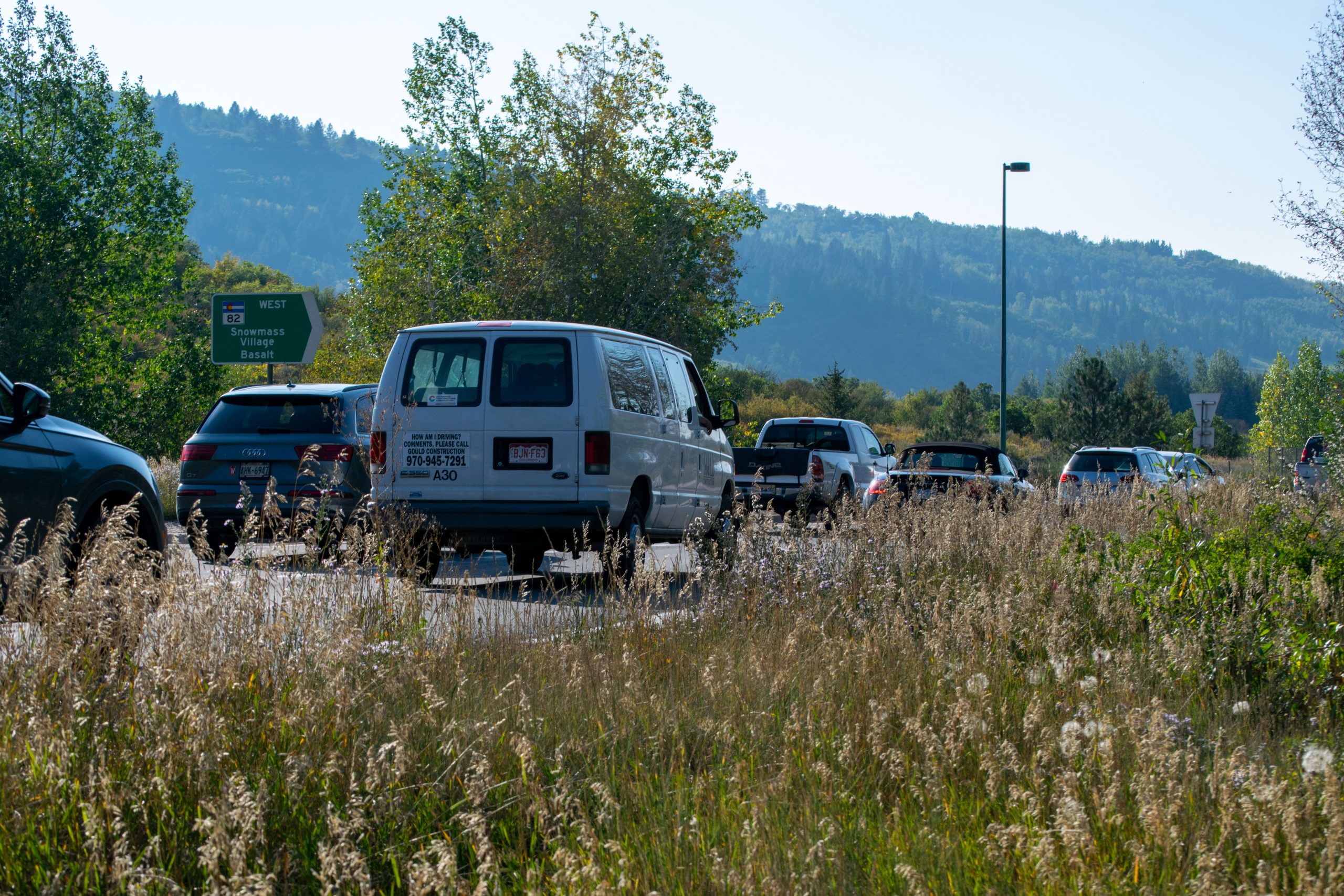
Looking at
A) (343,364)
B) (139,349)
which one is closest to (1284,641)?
(343,364)

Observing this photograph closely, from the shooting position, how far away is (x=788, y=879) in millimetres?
3002

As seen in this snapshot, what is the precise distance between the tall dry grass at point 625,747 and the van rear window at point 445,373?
15.0 ft

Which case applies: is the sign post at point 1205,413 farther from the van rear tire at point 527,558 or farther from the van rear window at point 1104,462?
the van rear tire at point 527,558

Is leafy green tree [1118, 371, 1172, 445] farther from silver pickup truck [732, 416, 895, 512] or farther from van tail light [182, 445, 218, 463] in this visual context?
van tail light [182, 445, 218, 463]

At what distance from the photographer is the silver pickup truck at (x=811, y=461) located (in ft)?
65.1

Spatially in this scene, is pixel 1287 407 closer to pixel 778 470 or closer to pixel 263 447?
pixel 778 470

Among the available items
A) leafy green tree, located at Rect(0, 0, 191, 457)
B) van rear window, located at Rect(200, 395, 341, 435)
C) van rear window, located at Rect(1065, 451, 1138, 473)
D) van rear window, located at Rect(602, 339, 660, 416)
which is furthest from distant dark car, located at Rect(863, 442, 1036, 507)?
leafy green tree, located at Rect(0, 0, 191, 457)

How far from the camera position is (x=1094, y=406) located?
57219 mm

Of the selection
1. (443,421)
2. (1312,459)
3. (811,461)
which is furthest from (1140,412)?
(443,421)

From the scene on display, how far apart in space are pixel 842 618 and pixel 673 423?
18.0 feet

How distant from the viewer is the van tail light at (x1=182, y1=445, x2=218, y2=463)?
1227cm

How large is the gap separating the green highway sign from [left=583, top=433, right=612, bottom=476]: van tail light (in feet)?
45.8

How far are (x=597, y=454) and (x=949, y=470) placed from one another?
8661mm

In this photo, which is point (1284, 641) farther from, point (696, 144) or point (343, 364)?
point (343, 364)
